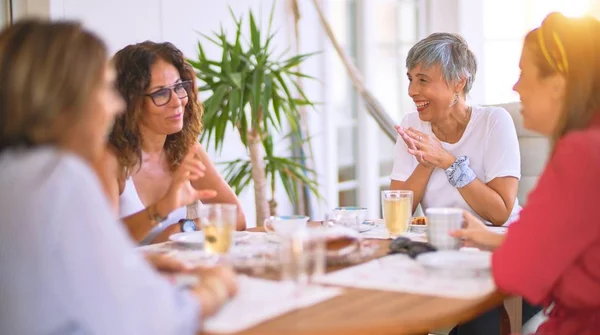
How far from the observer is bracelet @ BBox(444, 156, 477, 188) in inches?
105

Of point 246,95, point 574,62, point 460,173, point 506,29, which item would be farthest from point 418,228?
point 506,29

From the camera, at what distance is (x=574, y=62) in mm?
1648

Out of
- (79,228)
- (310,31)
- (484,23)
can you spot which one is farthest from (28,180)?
(484,23)

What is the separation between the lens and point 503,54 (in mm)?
6043

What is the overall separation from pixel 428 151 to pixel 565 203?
123cm

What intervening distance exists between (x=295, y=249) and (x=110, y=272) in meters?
0.33

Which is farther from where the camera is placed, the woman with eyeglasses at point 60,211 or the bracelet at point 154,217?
the bracelet at point 154,217

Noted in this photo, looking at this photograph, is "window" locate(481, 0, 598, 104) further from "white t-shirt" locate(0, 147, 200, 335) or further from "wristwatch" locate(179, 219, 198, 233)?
"white t-shirt" locate(0, 147, 200, 335)

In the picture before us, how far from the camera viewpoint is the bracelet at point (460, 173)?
8.75ft

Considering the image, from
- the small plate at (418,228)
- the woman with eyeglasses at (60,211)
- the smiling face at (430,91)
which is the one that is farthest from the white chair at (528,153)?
the woman with eyeglasses at (60,211)

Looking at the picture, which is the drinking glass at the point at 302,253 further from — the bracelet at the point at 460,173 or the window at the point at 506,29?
the window at the point at 506,29

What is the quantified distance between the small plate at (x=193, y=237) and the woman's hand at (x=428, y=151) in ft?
2.37

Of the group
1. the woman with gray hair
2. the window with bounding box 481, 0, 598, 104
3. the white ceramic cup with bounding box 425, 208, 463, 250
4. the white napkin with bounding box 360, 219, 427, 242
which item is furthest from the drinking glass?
the window with bounding box 481, 0, 598, 104

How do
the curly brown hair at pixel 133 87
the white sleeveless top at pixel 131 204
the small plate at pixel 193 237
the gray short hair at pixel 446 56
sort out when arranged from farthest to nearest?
1. the gray short hair at pixel 446 56
2. the curly brown hair at pixel 133 87
3. the white sleeveless top at pixel 131 204
4. the small plate at pixel 193 237
